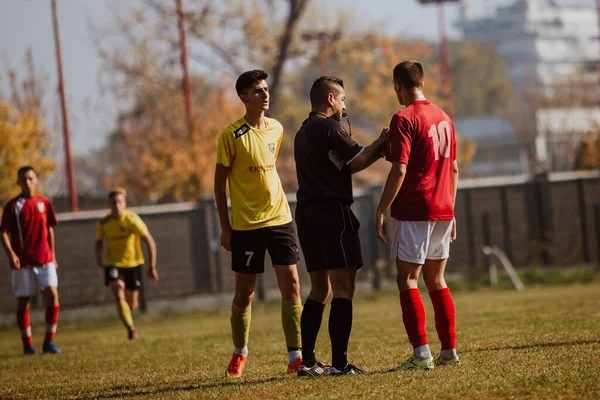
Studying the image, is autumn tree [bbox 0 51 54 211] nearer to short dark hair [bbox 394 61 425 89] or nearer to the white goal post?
the white goal post

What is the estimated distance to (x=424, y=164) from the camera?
313 inches

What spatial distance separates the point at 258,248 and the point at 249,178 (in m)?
0.55

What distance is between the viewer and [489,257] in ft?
77.2

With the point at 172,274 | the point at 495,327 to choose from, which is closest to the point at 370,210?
the point at 172,274

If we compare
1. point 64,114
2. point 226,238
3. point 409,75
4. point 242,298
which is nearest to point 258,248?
point 226,238

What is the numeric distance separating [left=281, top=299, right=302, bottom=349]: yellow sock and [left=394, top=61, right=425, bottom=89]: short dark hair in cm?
190

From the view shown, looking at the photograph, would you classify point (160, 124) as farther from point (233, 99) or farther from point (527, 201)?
point (527, 201)

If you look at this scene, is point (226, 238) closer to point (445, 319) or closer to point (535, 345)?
point (445, 319)

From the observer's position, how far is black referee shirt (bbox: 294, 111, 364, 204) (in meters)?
7.89

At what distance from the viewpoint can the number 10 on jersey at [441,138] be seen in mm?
7965

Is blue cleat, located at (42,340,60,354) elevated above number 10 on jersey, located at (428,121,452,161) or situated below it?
below

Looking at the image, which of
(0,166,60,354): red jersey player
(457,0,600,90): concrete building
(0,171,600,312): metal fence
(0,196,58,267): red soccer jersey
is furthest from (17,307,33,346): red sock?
(457,0,600,90): concrete building

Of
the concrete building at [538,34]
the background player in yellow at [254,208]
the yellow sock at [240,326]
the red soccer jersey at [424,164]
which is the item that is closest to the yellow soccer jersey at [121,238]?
the yellow sock at [240,326]

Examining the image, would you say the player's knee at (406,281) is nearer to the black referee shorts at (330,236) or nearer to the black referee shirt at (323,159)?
the black referee shorts at (330,236)
